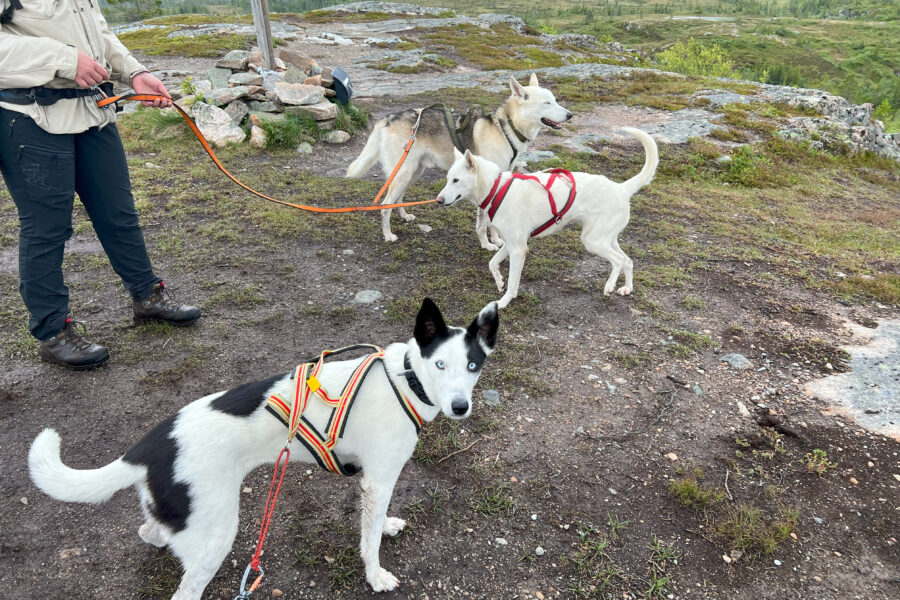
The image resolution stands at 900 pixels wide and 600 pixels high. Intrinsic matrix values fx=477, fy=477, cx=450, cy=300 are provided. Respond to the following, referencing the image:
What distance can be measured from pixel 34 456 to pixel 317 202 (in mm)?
5498

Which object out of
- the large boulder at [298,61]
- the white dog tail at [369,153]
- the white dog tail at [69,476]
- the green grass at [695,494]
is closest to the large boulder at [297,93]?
the large boulder at [298,61]

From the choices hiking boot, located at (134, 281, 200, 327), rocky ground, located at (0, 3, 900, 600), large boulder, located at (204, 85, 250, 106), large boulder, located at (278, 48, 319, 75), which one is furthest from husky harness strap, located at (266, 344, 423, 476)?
large boulder, located at (278, 48, 319, 75)

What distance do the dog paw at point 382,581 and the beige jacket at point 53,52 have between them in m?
3.17

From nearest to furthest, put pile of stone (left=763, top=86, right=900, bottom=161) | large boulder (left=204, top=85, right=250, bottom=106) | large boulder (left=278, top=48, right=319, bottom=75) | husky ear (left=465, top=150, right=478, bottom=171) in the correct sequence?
1. husky ear (left=465, top=150, right=478, bottom=171)
2. large boulder (left=204, top=85, right=250, bottom=106)
3. large boulder (left=278, top=48, right=319, bottom=75)
4. pile of stone (left=763, top=86, right=900, bottom=161)

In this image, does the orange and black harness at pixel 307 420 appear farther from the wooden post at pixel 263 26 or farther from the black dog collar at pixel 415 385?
the wooden post at pixel 263 26

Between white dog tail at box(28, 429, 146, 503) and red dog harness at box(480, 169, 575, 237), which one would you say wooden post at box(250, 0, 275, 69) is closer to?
red dog harness at box(480, 169, 575, 237)

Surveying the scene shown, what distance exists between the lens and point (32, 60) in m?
2.66

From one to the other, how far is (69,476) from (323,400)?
3.17ft

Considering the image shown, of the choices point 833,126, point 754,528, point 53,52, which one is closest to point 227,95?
point 53,52

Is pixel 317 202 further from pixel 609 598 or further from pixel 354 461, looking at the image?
pixel 609 598

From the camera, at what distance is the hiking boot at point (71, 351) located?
343 cm

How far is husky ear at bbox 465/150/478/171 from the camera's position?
15.1 ft

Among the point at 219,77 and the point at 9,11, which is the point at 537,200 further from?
the point at 219,77

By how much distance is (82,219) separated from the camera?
588cm
